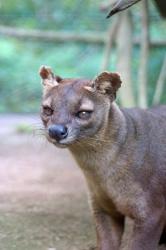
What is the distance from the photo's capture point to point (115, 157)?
4.05 m

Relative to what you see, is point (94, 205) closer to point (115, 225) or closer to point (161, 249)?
point (115, 225)

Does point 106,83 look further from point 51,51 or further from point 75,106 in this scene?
point 51,51

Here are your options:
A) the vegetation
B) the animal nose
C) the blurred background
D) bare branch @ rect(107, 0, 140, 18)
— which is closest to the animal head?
the animal nose

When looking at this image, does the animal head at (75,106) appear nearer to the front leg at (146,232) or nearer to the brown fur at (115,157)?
the brown fur at (115,157)

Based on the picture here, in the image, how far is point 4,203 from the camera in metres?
5.45

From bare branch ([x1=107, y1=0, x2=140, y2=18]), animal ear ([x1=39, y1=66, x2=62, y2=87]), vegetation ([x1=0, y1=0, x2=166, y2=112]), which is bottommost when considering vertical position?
vegetation ([x1=0, y1=0, x2=166, y2=112])

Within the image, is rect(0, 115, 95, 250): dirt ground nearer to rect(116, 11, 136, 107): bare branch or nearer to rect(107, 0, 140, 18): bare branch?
rect(107, 0, 140, 18): bare branch

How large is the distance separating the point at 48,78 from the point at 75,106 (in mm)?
396

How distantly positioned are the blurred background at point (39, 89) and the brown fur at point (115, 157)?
334mm

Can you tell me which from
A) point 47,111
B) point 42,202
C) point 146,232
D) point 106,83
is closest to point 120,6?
point 106,83

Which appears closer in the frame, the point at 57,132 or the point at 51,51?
the point at 57,132

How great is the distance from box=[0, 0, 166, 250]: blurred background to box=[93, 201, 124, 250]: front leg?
241 mm

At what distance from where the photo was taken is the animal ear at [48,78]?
13.5ft

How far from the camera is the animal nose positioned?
370cm
